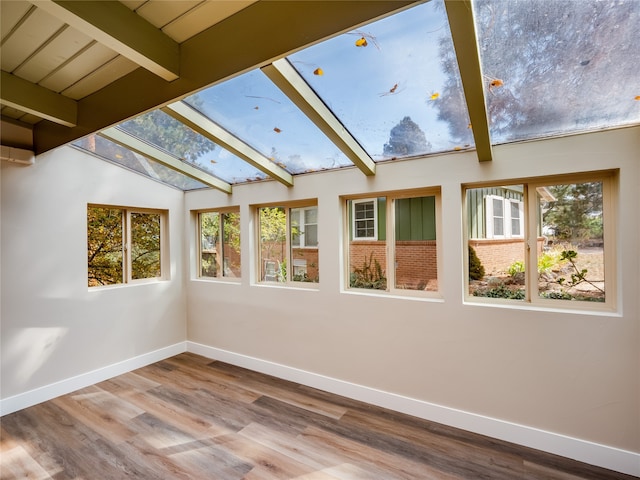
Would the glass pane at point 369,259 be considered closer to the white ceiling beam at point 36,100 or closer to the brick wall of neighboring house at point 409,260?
the brick wall of neighboring house at point 409,260

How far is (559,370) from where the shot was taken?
83.9 inches

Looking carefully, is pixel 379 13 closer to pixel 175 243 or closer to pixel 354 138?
pixel 354 138

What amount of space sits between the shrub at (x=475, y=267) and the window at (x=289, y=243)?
1432mm

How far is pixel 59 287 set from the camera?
3029 mm

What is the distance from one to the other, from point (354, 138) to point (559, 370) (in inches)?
85.3

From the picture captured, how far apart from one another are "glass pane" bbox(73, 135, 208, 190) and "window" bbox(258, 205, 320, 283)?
1091 mm

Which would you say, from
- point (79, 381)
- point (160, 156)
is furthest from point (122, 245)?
point (79, 381)

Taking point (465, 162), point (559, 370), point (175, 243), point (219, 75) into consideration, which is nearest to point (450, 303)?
point (559, 370)

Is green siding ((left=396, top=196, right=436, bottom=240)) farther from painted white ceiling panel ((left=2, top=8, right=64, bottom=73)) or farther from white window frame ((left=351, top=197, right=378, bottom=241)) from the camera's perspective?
painted white ceiling panel ((left=2, top=8, right=64, bottom=73))

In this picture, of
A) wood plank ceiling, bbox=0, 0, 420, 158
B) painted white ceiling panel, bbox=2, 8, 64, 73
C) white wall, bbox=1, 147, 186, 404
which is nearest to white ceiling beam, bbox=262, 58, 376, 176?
wood plank ceiling, bbox=0, 0, 420, 158

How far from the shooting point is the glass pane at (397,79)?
1.45 meters

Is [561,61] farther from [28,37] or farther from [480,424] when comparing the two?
[28,37]

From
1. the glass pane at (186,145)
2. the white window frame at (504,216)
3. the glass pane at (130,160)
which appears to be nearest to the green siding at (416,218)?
the white window frame at (504,216)

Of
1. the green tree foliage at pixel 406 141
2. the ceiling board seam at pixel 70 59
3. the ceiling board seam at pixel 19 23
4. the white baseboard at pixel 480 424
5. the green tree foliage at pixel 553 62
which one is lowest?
the white baseboard at pixel 480 424
